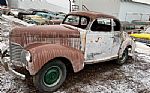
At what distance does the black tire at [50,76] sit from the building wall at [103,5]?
16.1 m

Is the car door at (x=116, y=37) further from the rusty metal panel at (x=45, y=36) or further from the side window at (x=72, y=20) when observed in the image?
the rusty metal panel at (x=45, y=36)

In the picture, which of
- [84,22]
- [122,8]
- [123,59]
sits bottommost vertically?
[123,59]

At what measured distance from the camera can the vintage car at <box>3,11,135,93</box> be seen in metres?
4.38

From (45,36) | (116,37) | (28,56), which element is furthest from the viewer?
(116,37)

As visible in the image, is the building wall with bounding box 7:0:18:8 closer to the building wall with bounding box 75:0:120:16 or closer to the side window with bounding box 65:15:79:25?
the building wall with bounding box 75:0:120:16

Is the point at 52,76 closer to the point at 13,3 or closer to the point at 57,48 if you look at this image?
the point at 57,48

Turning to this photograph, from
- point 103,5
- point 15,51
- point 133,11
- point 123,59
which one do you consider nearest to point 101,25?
point 123,59

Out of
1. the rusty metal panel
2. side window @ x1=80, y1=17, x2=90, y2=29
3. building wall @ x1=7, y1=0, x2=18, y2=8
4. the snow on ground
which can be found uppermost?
building wall @ x1=7, y1=0, x2=18, y2=8

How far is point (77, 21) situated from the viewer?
6445 mm

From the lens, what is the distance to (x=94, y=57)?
584cm

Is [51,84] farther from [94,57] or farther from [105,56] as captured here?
[105,56]

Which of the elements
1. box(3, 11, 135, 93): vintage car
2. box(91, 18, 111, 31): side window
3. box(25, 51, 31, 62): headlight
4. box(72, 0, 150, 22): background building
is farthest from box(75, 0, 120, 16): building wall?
box(25, 51, 31, 62): headlight

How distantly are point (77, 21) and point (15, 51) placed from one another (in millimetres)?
2469

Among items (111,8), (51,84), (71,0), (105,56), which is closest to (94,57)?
(105,56)
